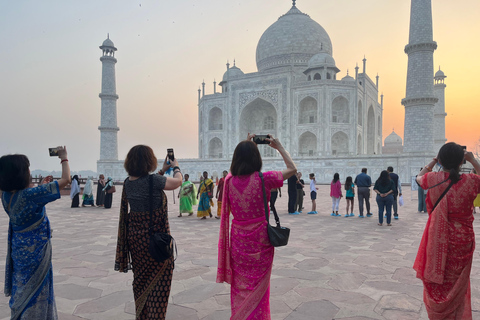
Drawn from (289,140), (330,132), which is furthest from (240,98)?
(330,132)

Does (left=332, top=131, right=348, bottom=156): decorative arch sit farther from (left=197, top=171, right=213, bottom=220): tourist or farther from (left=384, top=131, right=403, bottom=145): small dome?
(left=197, top=171, right=213, bottom=220): tourist

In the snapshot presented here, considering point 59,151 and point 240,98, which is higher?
point 240,98

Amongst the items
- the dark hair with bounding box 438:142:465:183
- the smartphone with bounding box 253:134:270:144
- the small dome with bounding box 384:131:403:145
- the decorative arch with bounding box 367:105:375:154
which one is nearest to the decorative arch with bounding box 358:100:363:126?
the decorative arch with bounding box 367:105:375:154

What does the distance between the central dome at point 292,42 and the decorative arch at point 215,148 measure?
883 centimetres

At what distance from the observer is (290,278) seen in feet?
11.9

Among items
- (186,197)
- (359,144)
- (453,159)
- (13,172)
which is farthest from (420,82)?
(13,172)

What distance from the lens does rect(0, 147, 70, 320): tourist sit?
2137 millimetres

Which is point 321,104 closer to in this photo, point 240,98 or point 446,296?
point 240,98

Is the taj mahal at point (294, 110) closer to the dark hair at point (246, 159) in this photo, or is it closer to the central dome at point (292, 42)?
the central dome at point (292, 42)

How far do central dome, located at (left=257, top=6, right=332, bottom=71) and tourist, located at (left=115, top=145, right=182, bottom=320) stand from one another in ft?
110

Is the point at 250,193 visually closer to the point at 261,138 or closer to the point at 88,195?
the point at 261,138

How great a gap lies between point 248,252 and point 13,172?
1.52 m

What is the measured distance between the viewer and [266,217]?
2201 millimetres

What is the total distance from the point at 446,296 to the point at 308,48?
1398 inches
